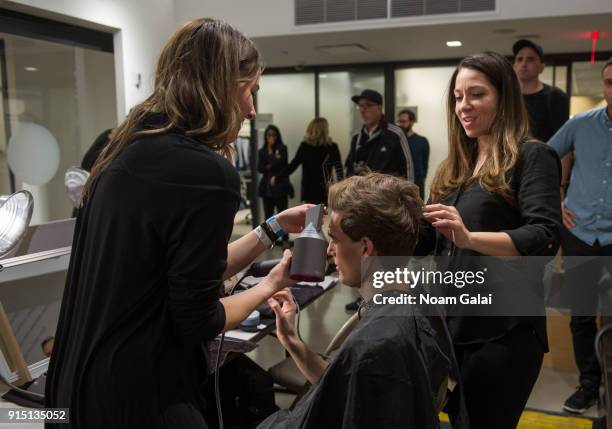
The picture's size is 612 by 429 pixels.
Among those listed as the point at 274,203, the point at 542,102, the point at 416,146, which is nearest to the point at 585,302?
the point at 542,102

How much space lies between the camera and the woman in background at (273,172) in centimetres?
671

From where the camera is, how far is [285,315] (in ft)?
4.55

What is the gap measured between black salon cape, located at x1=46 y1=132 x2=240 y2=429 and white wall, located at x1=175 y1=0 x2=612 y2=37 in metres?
4.10

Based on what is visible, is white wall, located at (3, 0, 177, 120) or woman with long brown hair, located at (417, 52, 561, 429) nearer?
woman with long brown hair, located at (417, 52, 561, 429)

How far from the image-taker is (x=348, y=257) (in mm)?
1369

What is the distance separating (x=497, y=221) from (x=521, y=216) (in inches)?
2.6

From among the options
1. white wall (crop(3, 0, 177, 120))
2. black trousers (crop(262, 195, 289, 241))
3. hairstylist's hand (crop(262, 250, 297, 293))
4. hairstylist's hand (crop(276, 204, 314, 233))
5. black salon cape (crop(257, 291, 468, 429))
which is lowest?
black trousers (crop(262, 195, 289, 241))

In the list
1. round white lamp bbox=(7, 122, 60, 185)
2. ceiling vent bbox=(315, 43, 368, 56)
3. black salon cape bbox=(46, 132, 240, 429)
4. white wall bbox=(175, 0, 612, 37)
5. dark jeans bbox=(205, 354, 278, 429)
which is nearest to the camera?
black salon cape bbox=(46, 132, 240, 429)

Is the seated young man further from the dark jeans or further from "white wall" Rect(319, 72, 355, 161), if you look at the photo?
"white wall" Rect(319, 72, 355, 161)

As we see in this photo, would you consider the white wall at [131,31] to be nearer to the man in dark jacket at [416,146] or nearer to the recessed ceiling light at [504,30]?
the man in dark jacket at [416,146]

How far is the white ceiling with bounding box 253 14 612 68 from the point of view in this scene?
4738 millimetres

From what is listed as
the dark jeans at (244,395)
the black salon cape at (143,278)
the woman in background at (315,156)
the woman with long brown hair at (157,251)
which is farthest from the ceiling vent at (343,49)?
the black salon cape at (143,278)

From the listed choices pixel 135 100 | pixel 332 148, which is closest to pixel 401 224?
pixel 135 100

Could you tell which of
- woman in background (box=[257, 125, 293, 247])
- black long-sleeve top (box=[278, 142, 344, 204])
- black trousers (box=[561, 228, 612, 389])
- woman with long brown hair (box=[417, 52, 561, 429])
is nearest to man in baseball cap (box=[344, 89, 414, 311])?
black trousers (box=[561, 228, 612, 389])
